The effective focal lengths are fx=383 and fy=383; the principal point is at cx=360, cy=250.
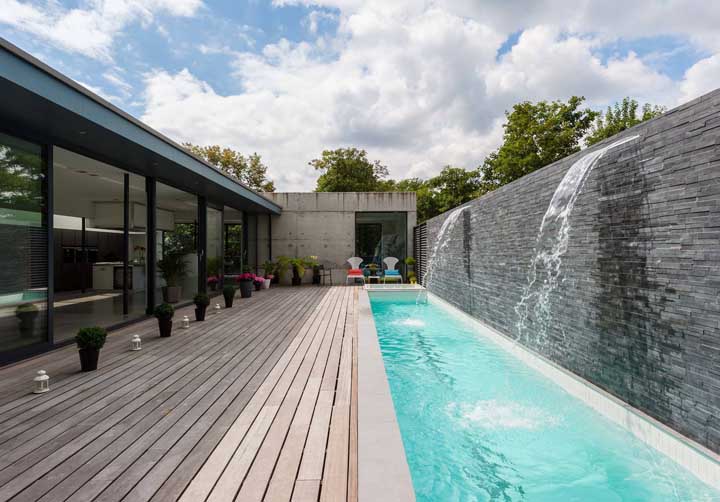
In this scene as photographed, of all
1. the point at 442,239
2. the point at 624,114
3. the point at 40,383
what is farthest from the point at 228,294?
the point at 624,114

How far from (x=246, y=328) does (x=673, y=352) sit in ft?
15.4

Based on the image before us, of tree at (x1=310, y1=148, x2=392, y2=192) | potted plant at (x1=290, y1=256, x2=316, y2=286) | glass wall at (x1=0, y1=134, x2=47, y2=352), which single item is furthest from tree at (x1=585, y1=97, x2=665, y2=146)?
glass wall at (x1=0, y1=134, x2=47, y2=352)

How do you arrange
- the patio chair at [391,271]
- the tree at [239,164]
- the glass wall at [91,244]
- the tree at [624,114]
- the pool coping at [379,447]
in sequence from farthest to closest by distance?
1. the tree at [624,114]
2. the tree at [239,164]
3. the patio chair at [391,271]
4. the glass wall at [91,244]
5. the pool coping at [379,447]

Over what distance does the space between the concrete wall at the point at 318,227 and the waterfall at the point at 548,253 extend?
881cm

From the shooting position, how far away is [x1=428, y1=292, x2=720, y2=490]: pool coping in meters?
2.00

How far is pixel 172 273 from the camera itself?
24.7ft

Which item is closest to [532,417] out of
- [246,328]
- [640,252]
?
[640,252]

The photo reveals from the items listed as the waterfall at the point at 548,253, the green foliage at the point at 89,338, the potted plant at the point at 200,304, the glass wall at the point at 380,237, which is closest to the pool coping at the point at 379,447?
the waterfall at the point at 548,253

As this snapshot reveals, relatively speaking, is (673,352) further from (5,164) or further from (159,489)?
(5,164)

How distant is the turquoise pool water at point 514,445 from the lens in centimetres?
208

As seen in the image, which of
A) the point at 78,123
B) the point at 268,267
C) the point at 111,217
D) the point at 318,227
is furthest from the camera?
the point at 318,227

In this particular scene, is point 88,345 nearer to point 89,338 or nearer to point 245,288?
point 89,338

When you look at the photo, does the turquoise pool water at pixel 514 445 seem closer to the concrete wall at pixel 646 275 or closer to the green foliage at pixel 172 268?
the concrete wall at pixel 646 275

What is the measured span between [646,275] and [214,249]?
8.19 meters
